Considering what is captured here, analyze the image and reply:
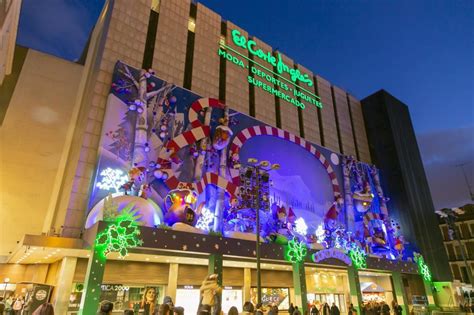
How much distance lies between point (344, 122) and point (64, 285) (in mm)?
29858

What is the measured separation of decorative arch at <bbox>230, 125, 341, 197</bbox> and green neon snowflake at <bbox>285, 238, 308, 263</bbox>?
530cm

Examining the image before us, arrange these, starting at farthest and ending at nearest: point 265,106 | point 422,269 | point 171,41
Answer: point 265,106, point 422,269, point 171,41

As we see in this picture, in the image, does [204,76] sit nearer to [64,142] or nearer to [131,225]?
[64,142]

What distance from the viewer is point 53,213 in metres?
16.9

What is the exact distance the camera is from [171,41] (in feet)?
75.1

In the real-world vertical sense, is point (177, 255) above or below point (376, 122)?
below

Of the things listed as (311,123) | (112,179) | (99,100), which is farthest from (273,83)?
(112,179)

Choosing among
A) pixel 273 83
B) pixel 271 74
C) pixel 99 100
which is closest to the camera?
pixel 99 100

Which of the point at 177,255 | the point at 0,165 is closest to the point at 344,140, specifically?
the point at 177,255

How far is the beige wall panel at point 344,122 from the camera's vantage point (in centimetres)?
3278

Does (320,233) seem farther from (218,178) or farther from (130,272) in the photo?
(130,272)

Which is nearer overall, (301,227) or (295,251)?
(295,251)

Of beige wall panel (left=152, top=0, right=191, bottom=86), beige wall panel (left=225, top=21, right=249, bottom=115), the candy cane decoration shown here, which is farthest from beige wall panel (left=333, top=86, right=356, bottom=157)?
beige wall panel (left=152, top=0, right=191, bottom=86)

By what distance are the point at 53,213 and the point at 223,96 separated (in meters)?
14.3
